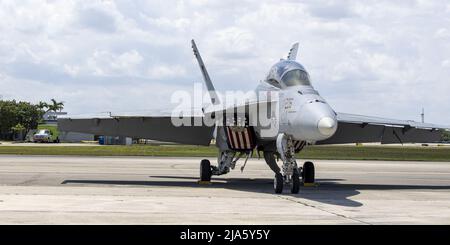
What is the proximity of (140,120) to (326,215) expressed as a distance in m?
9.76

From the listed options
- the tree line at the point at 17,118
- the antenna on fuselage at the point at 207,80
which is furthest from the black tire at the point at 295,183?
the tree line at the point at 17,118

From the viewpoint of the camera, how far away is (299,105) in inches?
556

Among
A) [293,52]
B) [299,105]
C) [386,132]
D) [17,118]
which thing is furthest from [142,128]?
[17,118]

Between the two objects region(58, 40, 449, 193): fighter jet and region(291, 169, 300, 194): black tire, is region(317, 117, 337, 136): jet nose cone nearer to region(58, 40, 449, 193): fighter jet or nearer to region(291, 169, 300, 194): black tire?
region(58, 40, 449, 193): fighter jet

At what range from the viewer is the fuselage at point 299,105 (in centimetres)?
1300

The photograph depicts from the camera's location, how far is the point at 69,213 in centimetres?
1063

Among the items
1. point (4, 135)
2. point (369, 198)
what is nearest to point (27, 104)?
point (4, 135)

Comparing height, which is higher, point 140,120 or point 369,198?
point 140,120

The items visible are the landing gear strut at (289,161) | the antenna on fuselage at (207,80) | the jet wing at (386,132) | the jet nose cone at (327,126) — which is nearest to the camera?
the jet nose cone at (327,126)

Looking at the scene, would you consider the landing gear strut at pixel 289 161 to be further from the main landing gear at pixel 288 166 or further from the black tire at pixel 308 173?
the black tire at pixel 308 173

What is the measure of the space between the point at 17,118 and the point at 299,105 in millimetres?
94015
